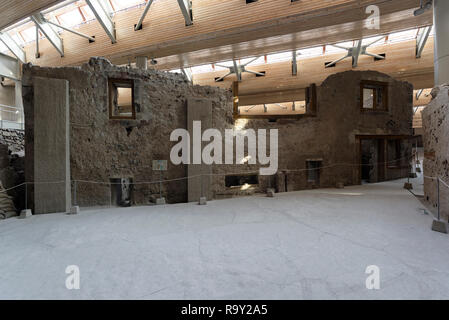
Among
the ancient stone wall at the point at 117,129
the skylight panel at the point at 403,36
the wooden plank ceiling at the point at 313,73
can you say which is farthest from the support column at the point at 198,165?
the skylight panel at the point at 403,36

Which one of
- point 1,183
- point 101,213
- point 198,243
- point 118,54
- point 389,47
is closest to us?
point 198,243

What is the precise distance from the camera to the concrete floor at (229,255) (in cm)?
235

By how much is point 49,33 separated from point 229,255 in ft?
62.3

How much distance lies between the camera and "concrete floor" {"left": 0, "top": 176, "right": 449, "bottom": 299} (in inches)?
92.4

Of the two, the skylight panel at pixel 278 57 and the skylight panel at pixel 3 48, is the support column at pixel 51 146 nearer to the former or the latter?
the skylight panel at pixel 278 57

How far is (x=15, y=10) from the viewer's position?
1014cm

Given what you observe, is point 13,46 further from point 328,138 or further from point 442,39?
point 442,39

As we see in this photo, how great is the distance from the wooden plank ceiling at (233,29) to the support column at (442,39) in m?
2.51

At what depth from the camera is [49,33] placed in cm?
1432

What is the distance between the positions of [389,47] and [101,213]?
20.3 m

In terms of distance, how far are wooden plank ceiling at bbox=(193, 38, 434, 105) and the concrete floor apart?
1455 centimetres

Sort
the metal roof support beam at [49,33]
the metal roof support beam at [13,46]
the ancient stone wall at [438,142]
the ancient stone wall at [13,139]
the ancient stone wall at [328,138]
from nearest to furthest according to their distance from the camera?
the ancient stone wall at [438,142] < the ancient stone wall at [328,138] < the ancient stone wall at [13,139] < the metal roof support beam at [49,33] < the metal roof support beam at [13,46]

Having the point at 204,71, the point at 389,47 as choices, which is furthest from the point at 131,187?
the point at 389,47
